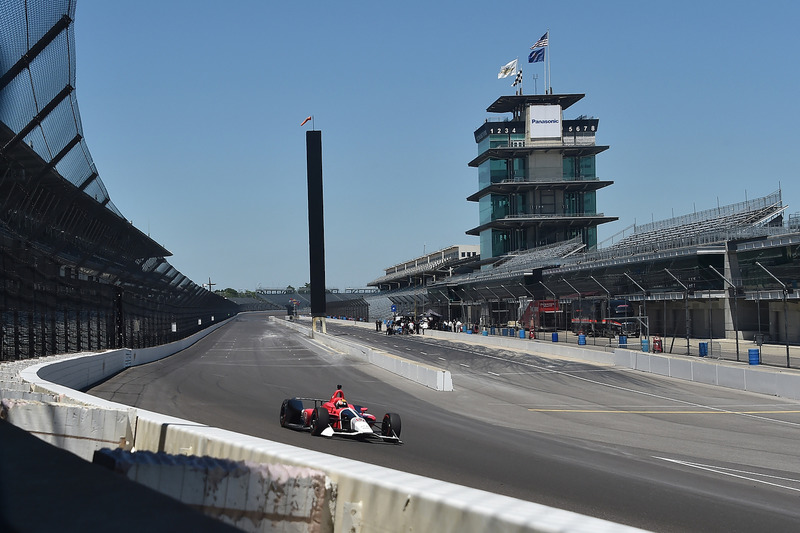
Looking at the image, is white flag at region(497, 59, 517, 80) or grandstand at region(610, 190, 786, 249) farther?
white flag at region(497, 59, 517, 80)

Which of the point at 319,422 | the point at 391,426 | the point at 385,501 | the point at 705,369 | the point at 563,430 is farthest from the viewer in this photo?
the point at 705,369

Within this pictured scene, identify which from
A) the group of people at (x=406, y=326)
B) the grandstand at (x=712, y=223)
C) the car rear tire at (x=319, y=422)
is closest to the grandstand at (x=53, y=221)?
the car rear tire at (x=319, y=422)

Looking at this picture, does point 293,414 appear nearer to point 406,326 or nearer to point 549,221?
point 406,326

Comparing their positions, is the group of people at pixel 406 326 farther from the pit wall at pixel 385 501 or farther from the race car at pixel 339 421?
the pit wall at pixel 385 501

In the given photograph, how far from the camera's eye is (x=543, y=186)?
9850 centimetres

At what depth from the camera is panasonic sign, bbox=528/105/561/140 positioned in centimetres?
9762

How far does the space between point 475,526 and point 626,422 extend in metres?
15.2

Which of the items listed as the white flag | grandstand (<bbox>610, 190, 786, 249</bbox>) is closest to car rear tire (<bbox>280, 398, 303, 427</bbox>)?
grandstand (<bbox>610, 190, 786, 249</bbox>)

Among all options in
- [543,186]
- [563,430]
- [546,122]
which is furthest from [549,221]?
[563,430]

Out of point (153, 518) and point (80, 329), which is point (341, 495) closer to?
point (153, 518)

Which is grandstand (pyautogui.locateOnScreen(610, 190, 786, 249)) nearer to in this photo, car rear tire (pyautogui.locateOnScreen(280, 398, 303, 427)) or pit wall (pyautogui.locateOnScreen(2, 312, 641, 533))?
car rear tire (pyautogui.locateOnScreen(280, 398, 303, 427))

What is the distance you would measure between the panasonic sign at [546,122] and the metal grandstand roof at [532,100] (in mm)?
2017

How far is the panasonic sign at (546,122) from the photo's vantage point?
9762 centimetres

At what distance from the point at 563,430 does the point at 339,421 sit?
17.6 ft
